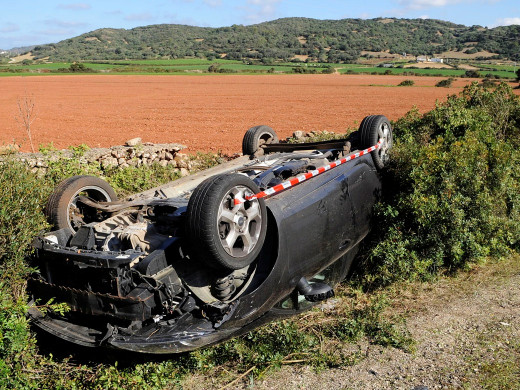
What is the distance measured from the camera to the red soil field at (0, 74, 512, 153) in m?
19.5

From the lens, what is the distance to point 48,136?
19984 millimetres

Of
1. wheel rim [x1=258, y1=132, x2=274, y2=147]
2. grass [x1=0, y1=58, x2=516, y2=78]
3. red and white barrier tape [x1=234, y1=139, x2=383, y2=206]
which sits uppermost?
grass [x1=0, y1=58, x2=516, y2=78]

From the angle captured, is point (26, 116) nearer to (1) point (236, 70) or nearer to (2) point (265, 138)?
(2) point (265, 138)

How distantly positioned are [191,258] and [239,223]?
57cm

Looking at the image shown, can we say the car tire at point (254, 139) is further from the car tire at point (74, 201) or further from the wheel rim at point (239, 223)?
the wheel rim at point (239, 223)

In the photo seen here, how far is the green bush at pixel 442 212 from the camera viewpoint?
595 cm

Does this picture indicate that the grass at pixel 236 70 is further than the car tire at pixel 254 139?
Yes

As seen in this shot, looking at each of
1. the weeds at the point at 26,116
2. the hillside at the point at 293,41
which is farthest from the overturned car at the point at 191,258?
the hillside at the point at 293,41

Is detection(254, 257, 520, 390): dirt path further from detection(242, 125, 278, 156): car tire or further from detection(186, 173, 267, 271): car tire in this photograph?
detection(242, 125, 278, 156): car tire

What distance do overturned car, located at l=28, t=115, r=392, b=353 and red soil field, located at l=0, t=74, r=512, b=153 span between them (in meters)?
7.25

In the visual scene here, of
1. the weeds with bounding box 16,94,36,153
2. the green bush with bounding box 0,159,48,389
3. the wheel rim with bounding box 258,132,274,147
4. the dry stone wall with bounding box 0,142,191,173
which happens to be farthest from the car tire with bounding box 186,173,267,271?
the weeds with bounding box 16,94,36,153

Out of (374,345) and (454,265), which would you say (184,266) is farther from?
(454,265)

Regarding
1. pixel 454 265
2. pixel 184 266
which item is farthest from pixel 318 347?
pixel 454 265

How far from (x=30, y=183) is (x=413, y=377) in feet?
13.6
